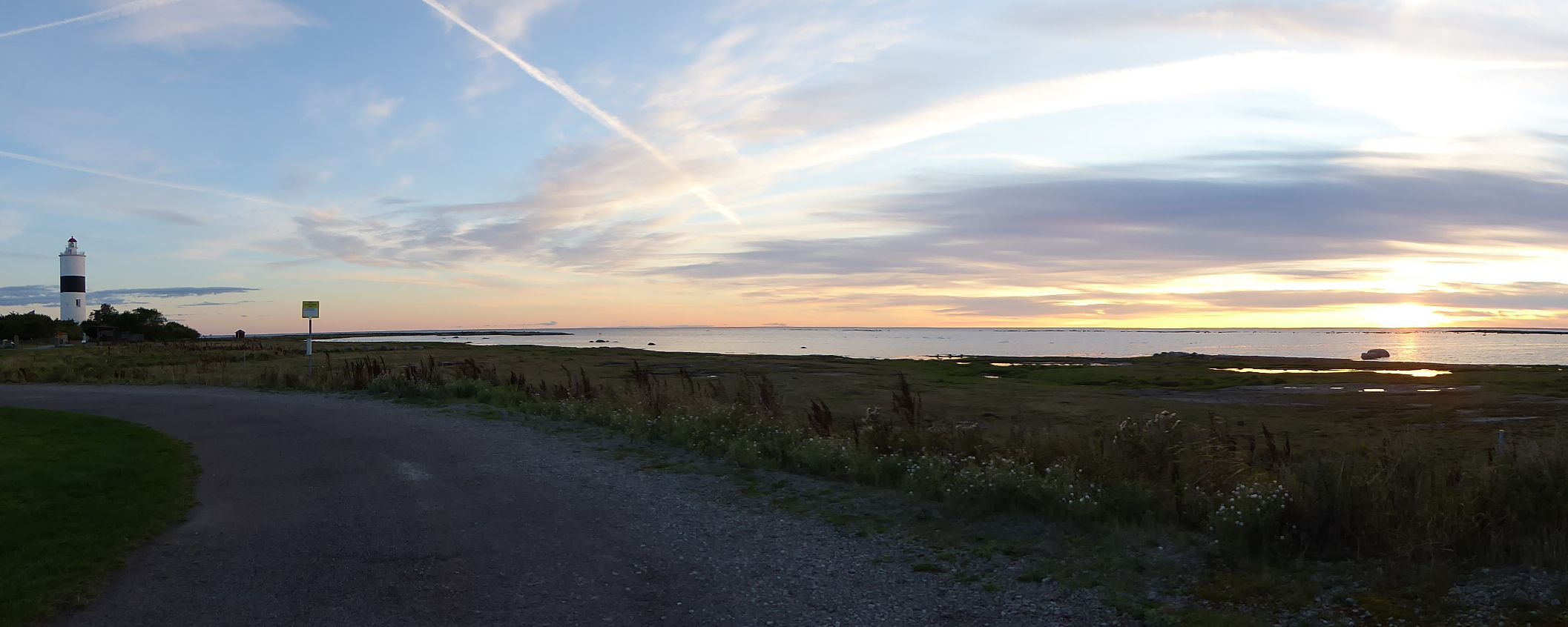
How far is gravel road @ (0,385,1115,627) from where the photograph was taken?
5867 mm

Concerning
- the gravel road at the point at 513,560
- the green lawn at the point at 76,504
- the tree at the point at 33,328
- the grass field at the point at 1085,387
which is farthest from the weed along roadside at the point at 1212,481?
the tree at the point at 33,328

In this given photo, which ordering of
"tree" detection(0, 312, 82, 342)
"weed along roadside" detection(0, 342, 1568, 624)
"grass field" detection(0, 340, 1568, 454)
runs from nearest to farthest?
"weed along roadside" detection(0, 342, 1568, 624), "grass field" detection(0, 340, 1568, 454), "tree" detection(0, 312, 82, 342)

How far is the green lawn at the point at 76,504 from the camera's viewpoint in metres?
6.40

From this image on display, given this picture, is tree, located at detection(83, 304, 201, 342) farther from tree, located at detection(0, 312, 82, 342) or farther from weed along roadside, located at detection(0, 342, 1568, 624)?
weed along roadside, located at detection(0, 342, 1568, 624)

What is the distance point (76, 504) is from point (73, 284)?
101120 millimetres

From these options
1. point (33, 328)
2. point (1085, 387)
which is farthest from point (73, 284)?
point (1085, 387)

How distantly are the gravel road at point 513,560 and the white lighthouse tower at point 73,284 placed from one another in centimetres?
9640

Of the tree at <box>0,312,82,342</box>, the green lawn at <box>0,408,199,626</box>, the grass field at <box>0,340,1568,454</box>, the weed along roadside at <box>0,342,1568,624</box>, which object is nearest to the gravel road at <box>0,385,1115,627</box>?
the green lawn at <box>0,408,199,626</box>

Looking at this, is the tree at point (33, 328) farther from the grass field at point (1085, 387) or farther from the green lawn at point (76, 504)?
the green lawn at point (76, 504)

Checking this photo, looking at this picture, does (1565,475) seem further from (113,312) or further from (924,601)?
(113,312)

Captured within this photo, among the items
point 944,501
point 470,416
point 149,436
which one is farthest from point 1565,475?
point 149,436

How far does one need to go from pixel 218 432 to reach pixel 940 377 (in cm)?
3682

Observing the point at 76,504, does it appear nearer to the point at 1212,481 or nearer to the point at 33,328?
the point at 1212,481

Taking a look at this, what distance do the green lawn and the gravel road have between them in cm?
28
